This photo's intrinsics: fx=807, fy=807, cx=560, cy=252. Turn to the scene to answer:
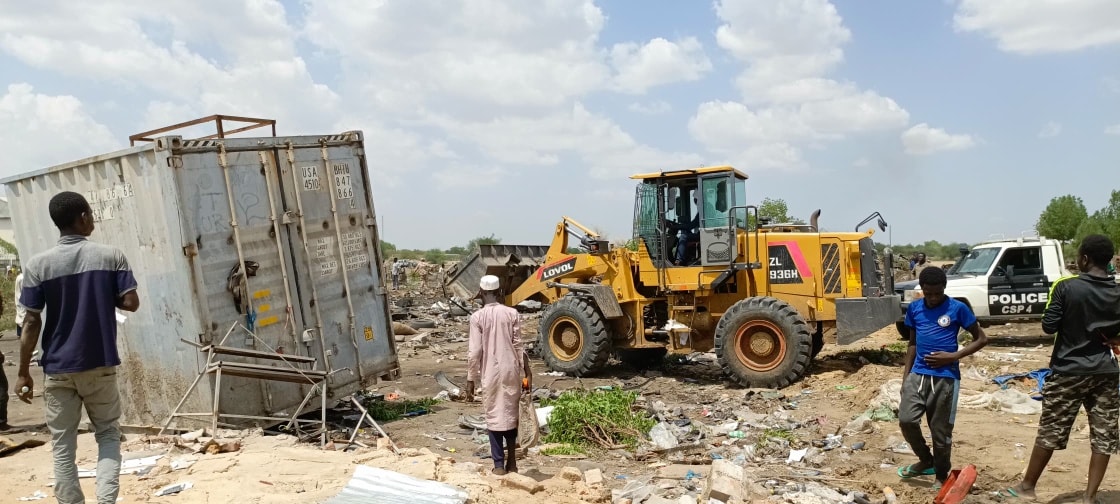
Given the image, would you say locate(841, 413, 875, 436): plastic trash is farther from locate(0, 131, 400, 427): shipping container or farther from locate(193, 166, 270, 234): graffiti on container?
locate(193, 166, 270, 234): graffiti on container

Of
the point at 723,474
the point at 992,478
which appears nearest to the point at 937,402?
the point at 992,478

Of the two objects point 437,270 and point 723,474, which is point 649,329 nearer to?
point 723,474

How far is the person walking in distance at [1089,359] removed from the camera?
482cm

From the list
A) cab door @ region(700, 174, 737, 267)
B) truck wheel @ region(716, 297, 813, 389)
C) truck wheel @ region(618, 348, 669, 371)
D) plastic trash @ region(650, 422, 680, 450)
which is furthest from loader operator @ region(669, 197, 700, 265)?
plastic trash @ region(650, 422, 680, 450)

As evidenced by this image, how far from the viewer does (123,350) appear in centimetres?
707

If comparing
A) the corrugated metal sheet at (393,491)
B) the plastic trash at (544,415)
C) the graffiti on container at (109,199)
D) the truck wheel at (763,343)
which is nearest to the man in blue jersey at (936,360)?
the corrugated metal sheet at (393,491)

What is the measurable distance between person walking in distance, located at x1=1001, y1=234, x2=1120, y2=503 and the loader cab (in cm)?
523

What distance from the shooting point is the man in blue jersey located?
5.23 meters

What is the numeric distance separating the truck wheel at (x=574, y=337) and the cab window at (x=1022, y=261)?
666cm

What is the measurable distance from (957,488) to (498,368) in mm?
3074

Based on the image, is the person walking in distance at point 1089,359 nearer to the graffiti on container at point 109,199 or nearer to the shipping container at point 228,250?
the shipping container at point 228,250

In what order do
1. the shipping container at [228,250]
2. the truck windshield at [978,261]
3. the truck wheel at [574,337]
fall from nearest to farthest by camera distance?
1. the shipping container at [228,250]
2. the truck wheel at [574,337]
3. the truck windshield at [978,261]

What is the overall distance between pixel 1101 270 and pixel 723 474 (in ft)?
8.53

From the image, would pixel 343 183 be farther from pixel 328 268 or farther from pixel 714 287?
pixel 714 287
